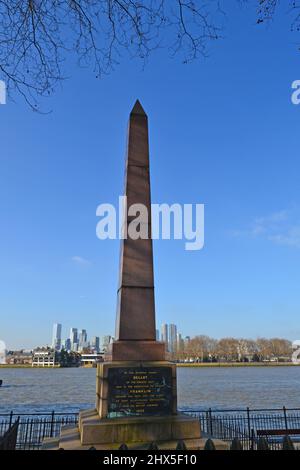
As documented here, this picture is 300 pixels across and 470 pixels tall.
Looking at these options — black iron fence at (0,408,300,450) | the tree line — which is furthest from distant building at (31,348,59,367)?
black iron fence at (0,408,300,450)

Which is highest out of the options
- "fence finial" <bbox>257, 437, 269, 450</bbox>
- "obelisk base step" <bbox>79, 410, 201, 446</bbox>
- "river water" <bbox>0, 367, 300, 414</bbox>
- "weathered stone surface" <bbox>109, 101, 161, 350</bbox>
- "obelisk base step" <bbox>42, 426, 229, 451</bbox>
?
"weathered stone surface" <bbox>109, 101, 161, 350</bbox>

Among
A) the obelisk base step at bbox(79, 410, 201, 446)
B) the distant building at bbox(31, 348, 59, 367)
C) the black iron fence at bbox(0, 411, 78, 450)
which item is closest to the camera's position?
the obelisk base step at bbox(79, 410, 201, 446)

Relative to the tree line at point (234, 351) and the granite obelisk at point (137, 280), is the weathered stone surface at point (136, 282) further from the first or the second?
the tree line at point (234, 351)

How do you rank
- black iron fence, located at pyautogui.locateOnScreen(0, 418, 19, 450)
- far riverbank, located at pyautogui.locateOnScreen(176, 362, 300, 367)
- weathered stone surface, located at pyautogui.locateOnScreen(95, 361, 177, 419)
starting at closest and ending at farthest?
black iron fence, located at pyautogui.locateOnScreen(0, 418, 19, 450), weathered stone surface, located at pyautogui.locateOnScreen(95, 361, 177, 419), far riverbank, located at pyautogui.locateOnScreen(176, 362, 300, 367)

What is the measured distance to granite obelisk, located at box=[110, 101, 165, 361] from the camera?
25.0 feet

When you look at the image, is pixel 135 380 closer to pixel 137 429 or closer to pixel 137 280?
pixel 137 429

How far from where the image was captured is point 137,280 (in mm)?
8109

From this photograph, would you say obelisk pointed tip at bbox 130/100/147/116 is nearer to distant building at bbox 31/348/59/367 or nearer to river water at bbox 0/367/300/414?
river water at bbox 0/367/300/414

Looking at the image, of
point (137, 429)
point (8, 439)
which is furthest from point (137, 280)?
point (8, 439)

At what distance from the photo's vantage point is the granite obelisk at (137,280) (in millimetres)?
7623

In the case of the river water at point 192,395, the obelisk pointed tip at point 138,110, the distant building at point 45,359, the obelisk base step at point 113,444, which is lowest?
the distant building at point 45,359

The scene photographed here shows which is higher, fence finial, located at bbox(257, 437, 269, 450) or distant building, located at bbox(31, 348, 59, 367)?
fence finial, located at bbox(257, 437, 269, 450)

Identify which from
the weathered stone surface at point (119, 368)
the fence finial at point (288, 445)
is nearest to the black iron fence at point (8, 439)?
the weathered stone surface at point (119, 368)

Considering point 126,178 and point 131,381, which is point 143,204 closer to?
point 126,178
